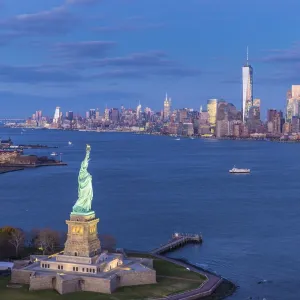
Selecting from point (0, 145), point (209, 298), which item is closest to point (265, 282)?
point (209, 298)

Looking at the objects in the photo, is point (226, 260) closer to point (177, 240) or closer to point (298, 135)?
point (177, 240)

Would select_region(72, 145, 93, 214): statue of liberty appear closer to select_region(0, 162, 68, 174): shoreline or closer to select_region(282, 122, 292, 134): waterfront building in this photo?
select_region(0, 162, 68, 174): shoreline

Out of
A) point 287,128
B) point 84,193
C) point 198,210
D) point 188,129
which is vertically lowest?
point 198,210

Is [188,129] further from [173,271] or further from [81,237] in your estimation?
[81,237]

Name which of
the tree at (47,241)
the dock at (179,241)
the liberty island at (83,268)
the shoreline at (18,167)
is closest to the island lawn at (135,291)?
the liberty island at (83,268)

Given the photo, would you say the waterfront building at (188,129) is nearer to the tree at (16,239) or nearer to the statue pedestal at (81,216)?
the tree at (16,239)

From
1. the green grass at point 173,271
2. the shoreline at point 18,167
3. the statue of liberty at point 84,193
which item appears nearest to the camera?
the statue of liberty at point 84,193

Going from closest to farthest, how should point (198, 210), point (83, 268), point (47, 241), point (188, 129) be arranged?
point (83, 268), point (47, 241), point (198, 210), point (188, 129)

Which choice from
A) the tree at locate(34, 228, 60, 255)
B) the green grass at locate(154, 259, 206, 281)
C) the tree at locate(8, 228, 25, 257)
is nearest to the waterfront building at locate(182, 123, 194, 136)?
the tree at locate(34, 228, 60, 255)

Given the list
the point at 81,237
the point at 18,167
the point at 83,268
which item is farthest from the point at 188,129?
the point at 83,268
